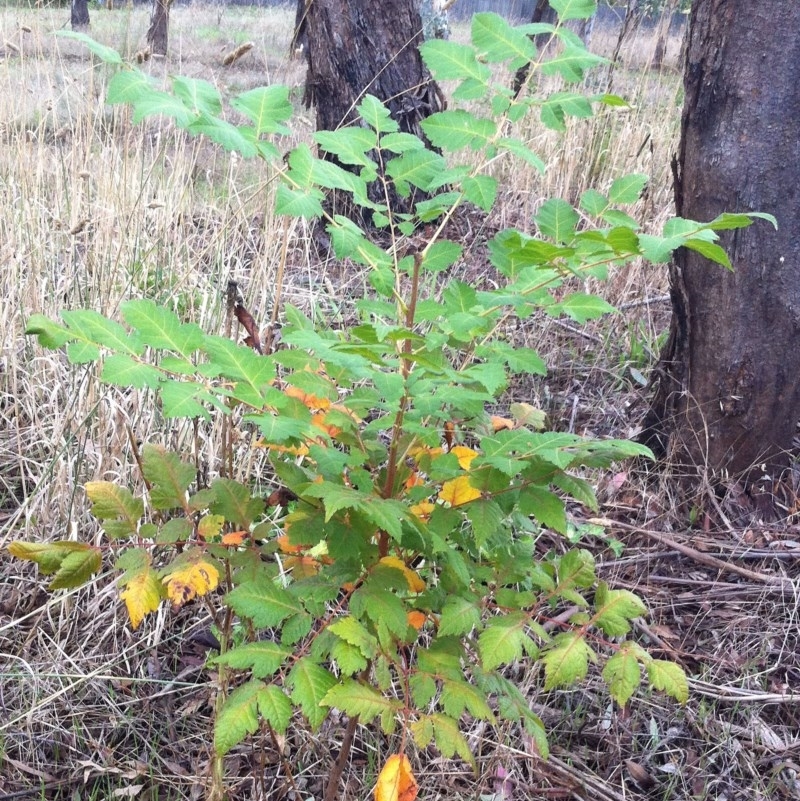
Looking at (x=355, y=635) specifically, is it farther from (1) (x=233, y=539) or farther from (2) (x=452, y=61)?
(2) (x=452, y=61)

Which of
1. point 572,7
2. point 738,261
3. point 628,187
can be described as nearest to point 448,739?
point 628,187

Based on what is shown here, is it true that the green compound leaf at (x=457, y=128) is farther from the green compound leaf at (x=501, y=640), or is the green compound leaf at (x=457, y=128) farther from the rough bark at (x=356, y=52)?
the rough bark at (x=356, y=52)

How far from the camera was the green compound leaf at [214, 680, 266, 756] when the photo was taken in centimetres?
110

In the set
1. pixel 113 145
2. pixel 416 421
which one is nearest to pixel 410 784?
pixel 416 421

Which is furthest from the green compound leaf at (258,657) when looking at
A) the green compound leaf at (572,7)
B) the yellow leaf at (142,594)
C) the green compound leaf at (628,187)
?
the green compound leaf at (572,7)

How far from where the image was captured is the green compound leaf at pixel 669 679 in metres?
1.24

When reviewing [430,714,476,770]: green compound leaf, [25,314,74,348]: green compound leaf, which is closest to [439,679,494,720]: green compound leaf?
[430,714,476,770]: green compound leaf

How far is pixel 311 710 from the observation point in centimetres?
112

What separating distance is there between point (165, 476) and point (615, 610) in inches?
29.7

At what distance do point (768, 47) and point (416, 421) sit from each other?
64.0 inches

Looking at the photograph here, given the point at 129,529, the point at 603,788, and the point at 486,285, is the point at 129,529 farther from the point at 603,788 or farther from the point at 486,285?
the point at 486,285

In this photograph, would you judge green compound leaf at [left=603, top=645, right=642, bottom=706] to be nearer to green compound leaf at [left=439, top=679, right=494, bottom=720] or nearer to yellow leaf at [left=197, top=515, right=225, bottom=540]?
green compound leaf at [left=439, top=679, right=494, bottom=720]

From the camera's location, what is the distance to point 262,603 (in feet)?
3.89

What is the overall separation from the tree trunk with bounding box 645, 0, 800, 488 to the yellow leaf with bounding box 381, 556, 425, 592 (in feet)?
4.56
